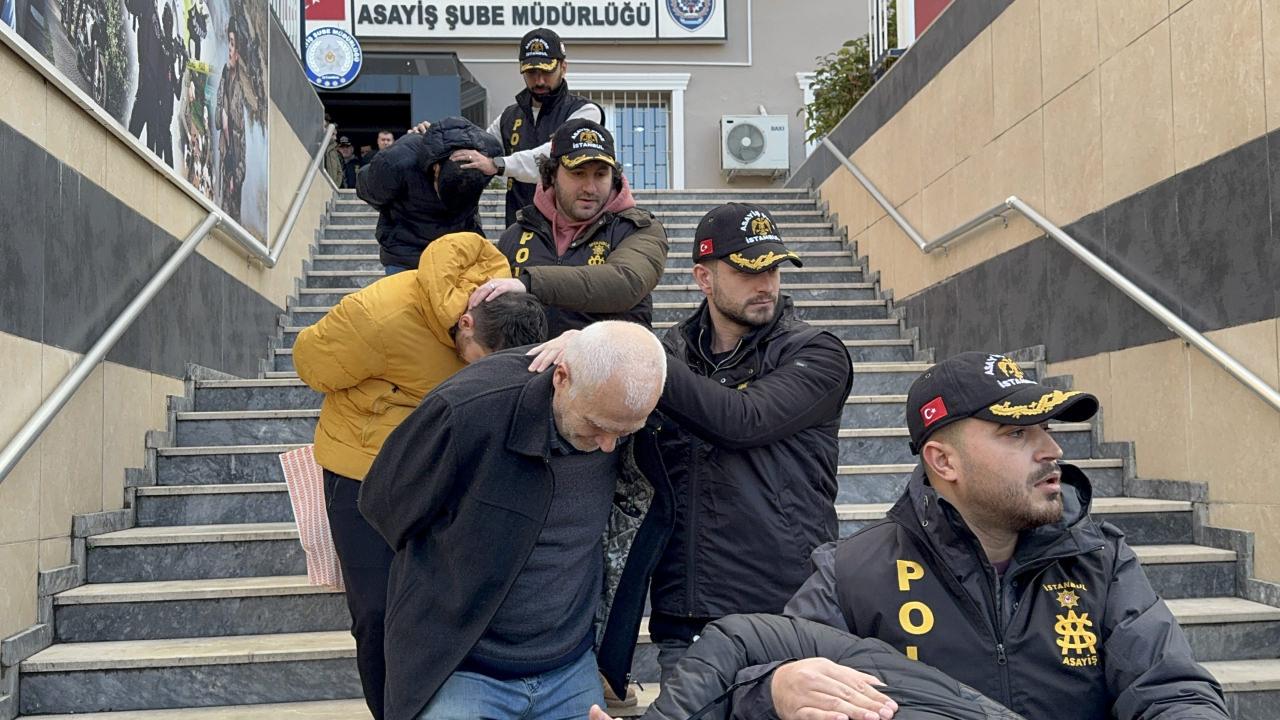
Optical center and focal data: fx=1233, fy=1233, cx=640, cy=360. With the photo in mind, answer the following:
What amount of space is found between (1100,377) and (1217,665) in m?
1.71

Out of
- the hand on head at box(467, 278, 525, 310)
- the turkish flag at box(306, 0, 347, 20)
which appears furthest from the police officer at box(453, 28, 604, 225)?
the turkish flag at box(306, 0, 347, 20)

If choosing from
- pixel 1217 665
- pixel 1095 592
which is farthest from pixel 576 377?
pixel 1217 665

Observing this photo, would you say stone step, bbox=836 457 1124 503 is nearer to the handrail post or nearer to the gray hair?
the handrail post

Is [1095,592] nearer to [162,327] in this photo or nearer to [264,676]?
[264,676]

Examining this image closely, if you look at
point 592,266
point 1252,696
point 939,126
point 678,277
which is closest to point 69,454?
point 592,266

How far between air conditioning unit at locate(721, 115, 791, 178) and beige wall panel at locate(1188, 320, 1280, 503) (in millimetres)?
9890

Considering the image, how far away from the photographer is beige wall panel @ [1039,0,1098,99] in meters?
5.70

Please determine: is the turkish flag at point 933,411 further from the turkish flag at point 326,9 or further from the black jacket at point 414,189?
the turkish flag at point 326,9

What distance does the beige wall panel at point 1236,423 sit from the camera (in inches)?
173

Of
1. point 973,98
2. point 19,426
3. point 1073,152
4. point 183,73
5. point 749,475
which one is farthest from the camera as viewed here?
point 973,98

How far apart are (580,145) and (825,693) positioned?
1.91 meters

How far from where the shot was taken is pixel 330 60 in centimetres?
1409

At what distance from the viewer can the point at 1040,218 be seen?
5977mm

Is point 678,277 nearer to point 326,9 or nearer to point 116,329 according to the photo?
point 116,329
